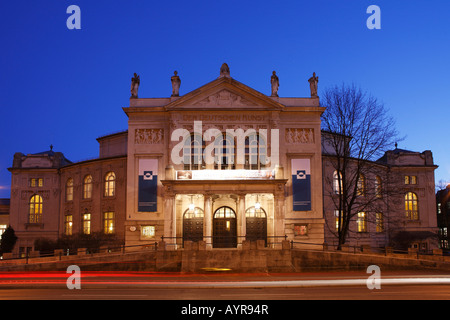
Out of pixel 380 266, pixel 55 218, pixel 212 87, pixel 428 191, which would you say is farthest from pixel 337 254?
pixel 55 218

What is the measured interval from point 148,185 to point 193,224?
16.6 ft

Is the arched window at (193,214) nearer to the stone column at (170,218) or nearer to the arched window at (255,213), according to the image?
the stone column at (170,218)

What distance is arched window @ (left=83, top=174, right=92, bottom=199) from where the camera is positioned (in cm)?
4962

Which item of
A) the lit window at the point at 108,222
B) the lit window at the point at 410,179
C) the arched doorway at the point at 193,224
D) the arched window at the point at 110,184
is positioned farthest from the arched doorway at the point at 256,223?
the lit window at the point at 410,179

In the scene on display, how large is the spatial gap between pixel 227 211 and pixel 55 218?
23119mm

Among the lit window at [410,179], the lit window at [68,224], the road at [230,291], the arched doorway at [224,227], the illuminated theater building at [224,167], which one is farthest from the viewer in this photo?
the lit window at [410,179]

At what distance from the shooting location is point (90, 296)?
Result: 16.7 metres

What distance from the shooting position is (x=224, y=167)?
1515 inches

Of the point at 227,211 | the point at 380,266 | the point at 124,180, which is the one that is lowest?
the point at 380,266

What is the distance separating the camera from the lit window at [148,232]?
38.4 m

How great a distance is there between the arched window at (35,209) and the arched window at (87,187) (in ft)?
22.1

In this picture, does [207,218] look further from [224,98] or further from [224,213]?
[224,98]

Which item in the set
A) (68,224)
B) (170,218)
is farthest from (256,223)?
(68,224)
